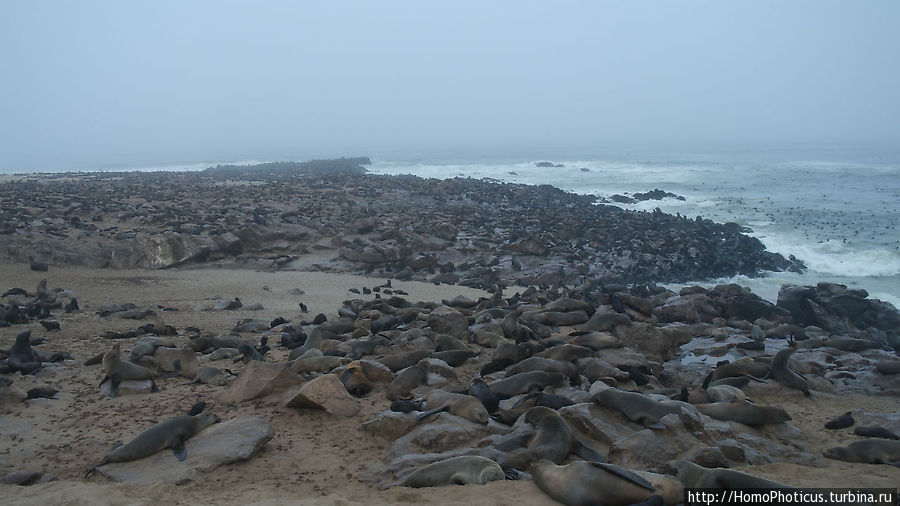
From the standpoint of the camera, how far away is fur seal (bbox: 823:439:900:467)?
5.38 m

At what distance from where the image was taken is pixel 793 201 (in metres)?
40.6

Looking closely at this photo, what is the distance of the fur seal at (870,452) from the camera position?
538 cm

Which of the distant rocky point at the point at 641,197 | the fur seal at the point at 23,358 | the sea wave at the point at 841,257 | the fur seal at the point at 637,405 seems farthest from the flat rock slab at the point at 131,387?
the distant rocky point at the point at 641,197

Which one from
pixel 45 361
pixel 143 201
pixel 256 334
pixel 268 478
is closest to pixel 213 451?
pixel 268 478

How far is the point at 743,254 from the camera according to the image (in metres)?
22.8

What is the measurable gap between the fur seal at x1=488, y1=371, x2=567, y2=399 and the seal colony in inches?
0.7

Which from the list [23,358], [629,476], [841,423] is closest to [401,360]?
[629,476]

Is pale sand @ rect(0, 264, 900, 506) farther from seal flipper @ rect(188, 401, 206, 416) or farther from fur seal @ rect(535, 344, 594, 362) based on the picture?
fur seal @ rect(535, 344, 594, 362)

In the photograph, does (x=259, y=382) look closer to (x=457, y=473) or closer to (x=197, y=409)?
(x=197, y=409)

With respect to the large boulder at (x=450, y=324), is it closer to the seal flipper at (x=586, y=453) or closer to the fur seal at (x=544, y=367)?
the fur seal at (x=544, y=367)

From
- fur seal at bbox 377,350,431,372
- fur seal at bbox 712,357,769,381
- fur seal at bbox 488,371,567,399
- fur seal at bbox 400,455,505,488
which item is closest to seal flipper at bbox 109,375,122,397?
fur seal at bbox 377,350,431,372

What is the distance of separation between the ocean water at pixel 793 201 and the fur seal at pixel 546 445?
1641 cm

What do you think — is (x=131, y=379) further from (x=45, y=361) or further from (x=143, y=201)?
(x=143, y=201)

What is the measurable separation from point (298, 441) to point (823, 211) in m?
39.1
